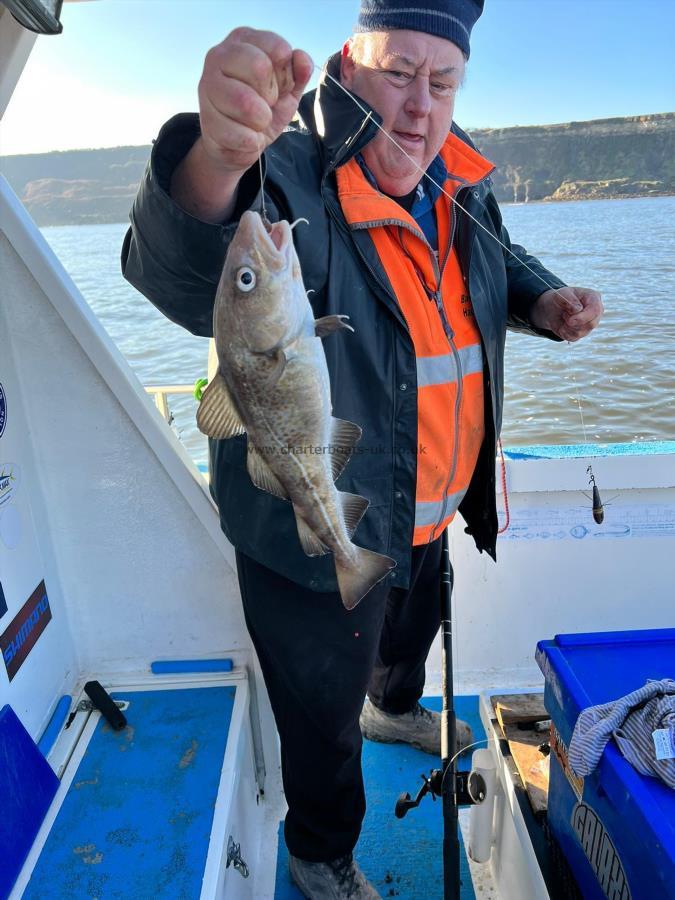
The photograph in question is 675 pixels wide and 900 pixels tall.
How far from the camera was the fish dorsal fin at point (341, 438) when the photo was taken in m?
1.53

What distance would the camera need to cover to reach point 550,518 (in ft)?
11.0

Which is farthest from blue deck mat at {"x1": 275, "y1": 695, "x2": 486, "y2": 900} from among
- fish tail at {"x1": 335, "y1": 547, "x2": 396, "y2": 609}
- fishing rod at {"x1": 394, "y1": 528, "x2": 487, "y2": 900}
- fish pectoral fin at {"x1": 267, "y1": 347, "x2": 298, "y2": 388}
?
fish pectoral fin at {"x1": 267, "y1": 347, "x2": 298, "y2": 388}

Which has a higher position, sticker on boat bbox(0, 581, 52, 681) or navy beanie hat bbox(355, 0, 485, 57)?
navy beanie hat bbox(355, 0, 485, 57)

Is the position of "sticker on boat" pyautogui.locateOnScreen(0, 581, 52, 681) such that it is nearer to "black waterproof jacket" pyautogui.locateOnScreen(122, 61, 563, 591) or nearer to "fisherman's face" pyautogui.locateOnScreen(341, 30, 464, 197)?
"black waterproof jacket" pyautogui.locateOnScreen(122, 61, 563, 591)

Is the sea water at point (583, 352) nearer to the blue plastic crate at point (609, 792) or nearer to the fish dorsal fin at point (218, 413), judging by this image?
the fish dorsal fin at point (218, 413)

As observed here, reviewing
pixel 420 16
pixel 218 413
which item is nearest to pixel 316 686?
pixel 218 413

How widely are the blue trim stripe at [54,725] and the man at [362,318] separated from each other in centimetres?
86

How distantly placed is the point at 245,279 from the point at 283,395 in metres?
0.27

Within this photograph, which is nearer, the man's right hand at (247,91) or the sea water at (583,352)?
the man's right hand at (247,91)

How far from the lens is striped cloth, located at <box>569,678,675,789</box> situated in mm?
1499

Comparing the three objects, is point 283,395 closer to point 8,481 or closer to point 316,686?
point 316,686

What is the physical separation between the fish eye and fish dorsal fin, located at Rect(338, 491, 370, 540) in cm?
59

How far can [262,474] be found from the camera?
1559 mm

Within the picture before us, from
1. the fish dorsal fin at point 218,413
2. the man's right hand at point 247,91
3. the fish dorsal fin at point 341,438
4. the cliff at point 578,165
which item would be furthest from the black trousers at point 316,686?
the cliff at point 578,165
